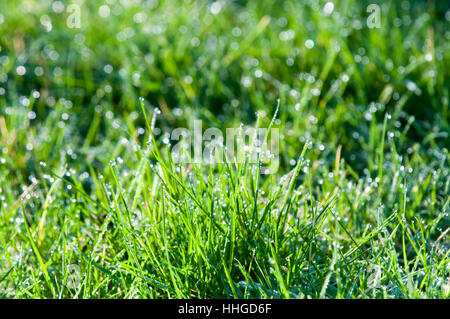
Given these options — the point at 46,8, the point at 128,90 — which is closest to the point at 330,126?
the point at 128,90

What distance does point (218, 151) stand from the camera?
129cm

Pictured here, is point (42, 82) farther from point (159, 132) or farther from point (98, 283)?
point (98, 283)

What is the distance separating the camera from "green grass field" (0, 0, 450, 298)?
107cm

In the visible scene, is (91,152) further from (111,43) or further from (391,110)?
(391,110)

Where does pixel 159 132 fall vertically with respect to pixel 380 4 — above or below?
below

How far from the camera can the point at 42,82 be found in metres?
1.91

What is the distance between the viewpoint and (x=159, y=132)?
166cm

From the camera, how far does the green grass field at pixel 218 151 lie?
107 centimetres

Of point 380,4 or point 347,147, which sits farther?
point 380,4

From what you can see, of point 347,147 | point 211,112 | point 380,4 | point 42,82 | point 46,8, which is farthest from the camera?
point 46,8

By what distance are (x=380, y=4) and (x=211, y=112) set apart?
853mm

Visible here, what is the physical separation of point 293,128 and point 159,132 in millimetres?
429
